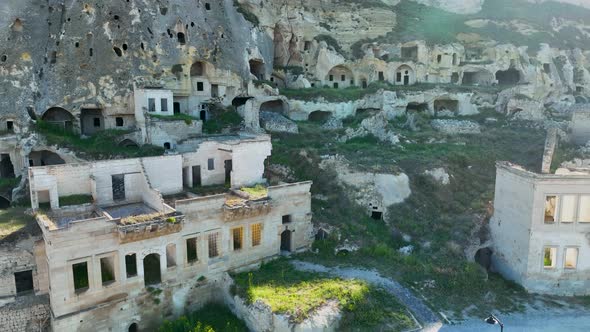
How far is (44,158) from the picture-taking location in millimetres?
32969

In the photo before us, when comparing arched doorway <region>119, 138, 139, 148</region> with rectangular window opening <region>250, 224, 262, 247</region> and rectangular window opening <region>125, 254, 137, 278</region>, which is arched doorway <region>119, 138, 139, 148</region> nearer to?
rectangular window opening <region>125, 254, 137, 278</region>

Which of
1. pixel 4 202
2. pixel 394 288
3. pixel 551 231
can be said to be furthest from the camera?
pixel 4 202

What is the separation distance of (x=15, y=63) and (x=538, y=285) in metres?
35.6

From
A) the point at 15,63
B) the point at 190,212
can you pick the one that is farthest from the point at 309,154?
the point at 15,63

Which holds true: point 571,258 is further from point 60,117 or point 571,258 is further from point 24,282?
point 60,117

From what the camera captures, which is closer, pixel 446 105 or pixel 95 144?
pixel 95 144

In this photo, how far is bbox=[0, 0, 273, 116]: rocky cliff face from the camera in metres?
32.4

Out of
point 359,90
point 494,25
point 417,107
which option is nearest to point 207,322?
point 359,90

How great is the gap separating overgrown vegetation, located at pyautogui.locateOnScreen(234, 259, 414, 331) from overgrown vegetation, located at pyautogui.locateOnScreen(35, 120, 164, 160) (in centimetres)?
1301

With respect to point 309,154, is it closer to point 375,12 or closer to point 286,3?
point 286,3

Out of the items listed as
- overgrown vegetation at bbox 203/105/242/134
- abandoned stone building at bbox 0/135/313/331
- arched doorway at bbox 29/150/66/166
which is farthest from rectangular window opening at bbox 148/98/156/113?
abandoned stone building at bbox 0/135/313/331

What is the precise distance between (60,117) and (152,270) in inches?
771

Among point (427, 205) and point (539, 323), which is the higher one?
point (427, 205)

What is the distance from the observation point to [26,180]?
91.8 ft
